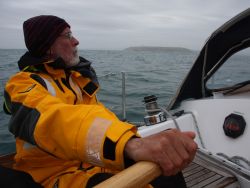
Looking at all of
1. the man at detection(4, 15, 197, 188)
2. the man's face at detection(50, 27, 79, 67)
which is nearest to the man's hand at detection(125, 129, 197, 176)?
the man at detection(4, 15, 197, 188)

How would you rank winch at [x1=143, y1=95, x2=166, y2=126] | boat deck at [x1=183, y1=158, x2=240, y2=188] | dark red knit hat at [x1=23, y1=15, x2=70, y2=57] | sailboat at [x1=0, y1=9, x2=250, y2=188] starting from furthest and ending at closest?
winch at [x1=143, y1=95, x2=166, y2=126] < sailboat at [x1=0, y1=9, x2=250, y2=188] < boat deck at [x1=183, y1=158, x2=240, y2=188] < dark red knit hat at [x1=23, y1=15, x2=70, y2=57]

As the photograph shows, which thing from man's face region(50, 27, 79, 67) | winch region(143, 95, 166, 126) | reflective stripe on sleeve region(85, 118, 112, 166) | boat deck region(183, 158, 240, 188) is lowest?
boat deck region(183, 158, 240, 188)

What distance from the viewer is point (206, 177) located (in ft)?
7.85

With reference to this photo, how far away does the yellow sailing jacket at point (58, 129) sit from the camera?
1.04 m

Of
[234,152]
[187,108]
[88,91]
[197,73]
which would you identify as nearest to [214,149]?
[234,152]

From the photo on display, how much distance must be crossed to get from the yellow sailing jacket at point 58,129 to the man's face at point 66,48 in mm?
193

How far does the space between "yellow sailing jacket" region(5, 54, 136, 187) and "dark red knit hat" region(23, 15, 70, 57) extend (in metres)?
0.27

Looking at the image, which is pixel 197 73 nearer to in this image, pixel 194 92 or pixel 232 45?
pixel 194 92

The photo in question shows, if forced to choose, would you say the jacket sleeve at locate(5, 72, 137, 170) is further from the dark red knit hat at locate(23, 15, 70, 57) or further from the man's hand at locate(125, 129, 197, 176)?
the dark red knit hat at locate(23, 15, 70, 57)

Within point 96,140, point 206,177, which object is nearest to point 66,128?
point 96,140

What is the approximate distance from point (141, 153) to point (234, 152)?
6.91ft

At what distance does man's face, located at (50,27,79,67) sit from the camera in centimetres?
211

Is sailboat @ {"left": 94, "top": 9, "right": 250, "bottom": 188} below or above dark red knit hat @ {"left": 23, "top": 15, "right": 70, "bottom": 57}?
below

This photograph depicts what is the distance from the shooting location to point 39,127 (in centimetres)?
120
